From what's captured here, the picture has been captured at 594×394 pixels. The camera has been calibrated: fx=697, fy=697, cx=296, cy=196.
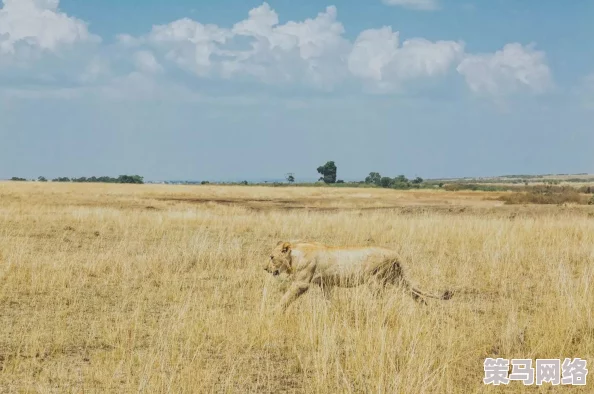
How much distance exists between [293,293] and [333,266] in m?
0.68

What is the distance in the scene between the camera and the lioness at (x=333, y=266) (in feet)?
29.6

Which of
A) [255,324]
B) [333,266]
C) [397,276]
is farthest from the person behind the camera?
[397,276]

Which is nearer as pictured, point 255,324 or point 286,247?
point 255,324

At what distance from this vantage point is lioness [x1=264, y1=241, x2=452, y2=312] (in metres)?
9.02

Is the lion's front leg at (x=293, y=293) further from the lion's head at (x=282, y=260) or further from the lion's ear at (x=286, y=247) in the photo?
the lion's ear at (x=286, y=247)

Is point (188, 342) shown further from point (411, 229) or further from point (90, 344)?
point (411, 229)

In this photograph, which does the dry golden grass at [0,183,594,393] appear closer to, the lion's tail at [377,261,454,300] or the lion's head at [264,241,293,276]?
the lion's tail at [377,261,454,300]

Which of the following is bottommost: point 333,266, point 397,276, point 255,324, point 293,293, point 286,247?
point 255,324

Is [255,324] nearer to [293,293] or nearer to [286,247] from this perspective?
[293,293]

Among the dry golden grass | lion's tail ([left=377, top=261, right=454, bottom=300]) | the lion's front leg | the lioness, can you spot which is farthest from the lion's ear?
lion's tail ([left=377, top=261, right=454, bottom=300])

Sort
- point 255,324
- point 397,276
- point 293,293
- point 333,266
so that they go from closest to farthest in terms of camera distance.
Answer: point 255,324 < point 293,293 < point 333,266 < point 397,276

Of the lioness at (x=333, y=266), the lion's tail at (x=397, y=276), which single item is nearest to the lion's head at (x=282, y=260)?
the lioness at (x=333, y=266)

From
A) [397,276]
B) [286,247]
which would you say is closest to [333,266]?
[286,247]

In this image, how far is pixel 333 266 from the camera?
9148 millimetres
